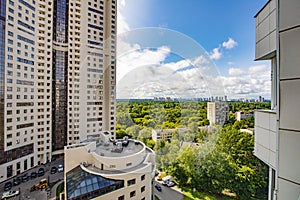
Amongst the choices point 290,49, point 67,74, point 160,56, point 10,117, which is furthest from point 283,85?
point 67,74

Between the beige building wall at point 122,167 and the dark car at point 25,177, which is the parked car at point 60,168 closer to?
the dark car at point 25,177

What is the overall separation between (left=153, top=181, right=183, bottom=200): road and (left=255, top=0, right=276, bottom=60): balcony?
281 centimetres

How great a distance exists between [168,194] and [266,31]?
3.06 m

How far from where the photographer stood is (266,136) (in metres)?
0.83

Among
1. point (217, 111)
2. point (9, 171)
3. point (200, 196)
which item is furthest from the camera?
point (9, 171)

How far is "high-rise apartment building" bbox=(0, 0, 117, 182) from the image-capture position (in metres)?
4.17

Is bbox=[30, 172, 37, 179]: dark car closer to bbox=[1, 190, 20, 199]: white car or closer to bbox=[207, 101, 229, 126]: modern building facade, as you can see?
bbox=[1, 190, 20, 199]: white car

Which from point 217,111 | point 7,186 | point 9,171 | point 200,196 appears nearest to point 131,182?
point 217,111

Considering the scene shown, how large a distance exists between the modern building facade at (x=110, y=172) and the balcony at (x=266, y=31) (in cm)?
186

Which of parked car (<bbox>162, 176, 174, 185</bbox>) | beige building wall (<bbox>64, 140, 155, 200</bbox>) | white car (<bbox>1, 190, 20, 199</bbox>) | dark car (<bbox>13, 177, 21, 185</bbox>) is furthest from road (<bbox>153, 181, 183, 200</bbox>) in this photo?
dark car (<bbox>13, 177, 21, 185</bbox>)

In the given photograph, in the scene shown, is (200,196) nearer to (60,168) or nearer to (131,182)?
(131,182)

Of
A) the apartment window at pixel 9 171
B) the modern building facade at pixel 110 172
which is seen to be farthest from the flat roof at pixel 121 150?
the apartment window at pixel 9 171

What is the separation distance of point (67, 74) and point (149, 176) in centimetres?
509

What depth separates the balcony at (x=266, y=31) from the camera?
31.0 inches
